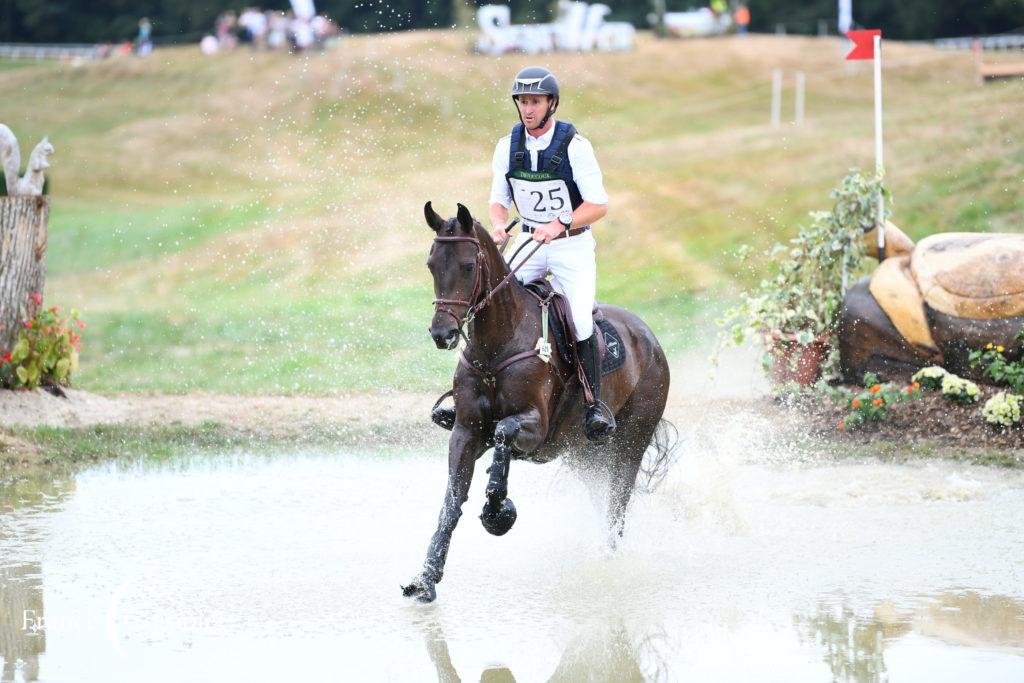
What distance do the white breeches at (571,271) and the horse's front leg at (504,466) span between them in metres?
0.96

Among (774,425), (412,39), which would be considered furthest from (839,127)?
(774,425)

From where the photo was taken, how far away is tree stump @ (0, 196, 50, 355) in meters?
13.0

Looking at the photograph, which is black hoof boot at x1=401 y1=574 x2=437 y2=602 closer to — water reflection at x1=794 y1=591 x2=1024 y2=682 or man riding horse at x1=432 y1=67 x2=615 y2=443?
man riding horse at x1=432 y1=67 x2=615 y2=443

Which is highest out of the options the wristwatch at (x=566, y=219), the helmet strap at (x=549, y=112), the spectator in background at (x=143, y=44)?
the helmet strap at (x=549, y=112)

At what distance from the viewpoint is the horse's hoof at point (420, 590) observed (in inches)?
288

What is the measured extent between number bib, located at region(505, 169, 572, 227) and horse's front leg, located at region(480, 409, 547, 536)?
4.73ft

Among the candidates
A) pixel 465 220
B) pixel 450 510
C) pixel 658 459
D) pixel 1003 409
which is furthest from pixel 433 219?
pixel 1003 409

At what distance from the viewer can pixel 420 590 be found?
7.34 meters

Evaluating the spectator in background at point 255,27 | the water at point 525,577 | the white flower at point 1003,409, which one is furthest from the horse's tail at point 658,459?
the spectator in background at point 255,27

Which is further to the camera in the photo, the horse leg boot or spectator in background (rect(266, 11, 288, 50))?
spectator in background (rect(266, 11, 288, 50))

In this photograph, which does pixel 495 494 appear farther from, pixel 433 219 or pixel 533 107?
pixel 533 107

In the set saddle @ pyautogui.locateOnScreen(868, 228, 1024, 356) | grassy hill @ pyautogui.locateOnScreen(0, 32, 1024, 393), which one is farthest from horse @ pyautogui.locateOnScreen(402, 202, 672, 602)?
grassy hill @ pyautogui.locateOnScreen(0, 32, 1024, 393)

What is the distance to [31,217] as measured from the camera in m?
13.2

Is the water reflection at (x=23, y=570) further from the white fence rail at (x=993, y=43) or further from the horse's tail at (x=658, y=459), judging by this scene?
the white fence rail at (x=993, y=43)
